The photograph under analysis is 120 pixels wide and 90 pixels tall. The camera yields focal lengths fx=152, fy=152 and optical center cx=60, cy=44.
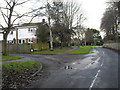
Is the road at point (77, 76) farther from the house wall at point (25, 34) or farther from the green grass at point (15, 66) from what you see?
the house wall at point (25, 34)

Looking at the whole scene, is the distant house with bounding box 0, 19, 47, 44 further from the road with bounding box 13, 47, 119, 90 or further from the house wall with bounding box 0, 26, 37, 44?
the road with bounding box 13, 47, 119, 90

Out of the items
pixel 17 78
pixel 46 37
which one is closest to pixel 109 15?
pixel 46 37

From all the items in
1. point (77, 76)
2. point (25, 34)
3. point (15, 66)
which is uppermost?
point (25, 34)

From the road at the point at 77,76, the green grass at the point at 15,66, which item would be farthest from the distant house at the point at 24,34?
the green grass at the point at 15,66

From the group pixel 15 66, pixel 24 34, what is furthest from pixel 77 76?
pixel 24 34

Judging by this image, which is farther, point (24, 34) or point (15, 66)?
point (24, 34)

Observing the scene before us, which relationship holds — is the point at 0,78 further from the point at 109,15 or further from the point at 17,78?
the point at 109,15

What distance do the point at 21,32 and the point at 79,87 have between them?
41.2m

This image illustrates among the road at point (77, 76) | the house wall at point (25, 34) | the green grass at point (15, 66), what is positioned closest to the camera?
the road at point (77, 76)

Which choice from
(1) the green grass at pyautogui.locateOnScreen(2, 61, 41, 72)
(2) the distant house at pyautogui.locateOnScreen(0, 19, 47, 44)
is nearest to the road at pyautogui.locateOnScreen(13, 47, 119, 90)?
(1) the green grass at pyautogui.locateOnScreen(2, 61, 41, 72)

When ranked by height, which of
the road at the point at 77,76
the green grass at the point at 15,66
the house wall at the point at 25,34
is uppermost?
the house wall at the point at 25,34

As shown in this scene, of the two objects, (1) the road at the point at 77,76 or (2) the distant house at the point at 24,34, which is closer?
(1) the road at the point at 77,76

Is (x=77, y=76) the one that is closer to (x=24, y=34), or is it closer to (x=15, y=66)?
(x=15, y=66)

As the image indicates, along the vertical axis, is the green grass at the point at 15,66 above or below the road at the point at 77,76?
above
